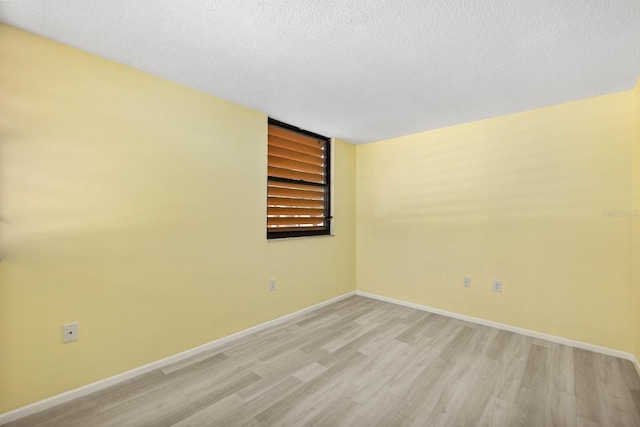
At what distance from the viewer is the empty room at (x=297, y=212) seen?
1.57m

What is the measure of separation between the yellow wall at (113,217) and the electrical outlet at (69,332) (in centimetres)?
3

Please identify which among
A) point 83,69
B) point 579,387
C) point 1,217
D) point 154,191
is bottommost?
point 579,387

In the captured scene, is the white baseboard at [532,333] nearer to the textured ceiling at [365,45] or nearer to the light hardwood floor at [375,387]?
the light hardwood floor at [375,387]

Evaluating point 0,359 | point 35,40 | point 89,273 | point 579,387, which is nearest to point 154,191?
point 89,273

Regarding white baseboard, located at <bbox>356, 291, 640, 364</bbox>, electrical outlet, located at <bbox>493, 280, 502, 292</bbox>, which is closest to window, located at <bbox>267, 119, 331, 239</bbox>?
white baseboard, located at <bbox>356, 291, 640, 364</bbox>

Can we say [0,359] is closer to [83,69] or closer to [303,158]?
[83,69]

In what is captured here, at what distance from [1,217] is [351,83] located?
2.35m

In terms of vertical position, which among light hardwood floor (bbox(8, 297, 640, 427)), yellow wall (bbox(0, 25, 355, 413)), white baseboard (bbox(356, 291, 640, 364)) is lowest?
light hardwood floor (bbox(8, 297, 640, 427))

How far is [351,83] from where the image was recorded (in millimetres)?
2188

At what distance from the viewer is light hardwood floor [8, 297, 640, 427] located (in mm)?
1602

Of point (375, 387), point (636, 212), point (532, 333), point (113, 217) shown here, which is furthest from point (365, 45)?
point (532, 333)

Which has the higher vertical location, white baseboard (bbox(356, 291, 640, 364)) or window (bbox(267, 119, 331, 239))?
window (bbox(267, 119, 331, 239))

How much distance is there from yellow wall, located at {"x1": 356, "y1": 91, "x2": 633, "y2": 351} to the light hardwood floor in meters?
0.43

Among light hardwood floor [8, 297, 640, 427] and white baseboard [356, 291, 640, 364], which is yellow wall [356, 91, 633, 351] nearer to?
white baseboard [356, 291, 640, 364]
